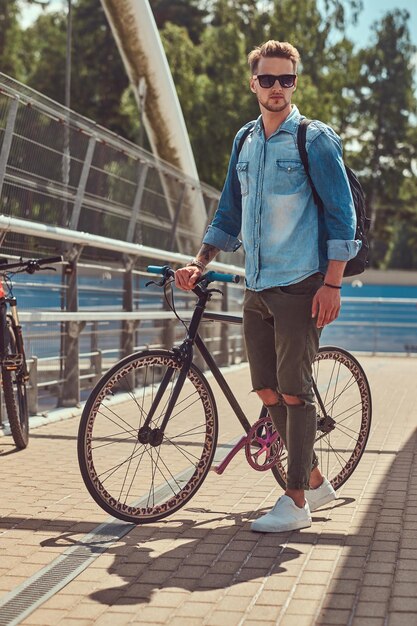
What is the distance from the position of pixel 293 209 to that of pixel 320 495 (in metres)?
1.36

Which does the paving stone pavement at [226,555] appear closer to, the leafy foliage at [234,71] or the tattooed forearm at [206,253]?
the tattooed forearm at [206,253]

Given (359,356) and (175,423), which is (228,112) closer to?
(359,356)

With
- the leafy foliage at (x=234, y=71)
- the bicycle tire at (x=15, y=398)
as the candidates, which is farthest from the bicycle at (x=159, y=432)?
the leafy foliage at (x=234, y=71)

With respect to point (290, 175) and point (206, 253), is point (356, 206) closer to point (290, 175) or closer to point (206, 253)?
point (290, 175)

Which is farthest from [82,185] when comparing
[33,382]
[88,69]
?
[88,69]

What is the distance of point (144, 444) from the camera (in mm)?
5570

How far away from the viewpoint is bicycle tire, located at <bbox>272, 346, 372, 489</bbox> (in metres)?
6.18

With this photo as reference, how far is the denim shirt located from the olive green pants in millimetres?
73

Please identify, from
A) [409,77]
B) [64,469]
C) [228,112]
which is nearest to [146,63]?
[64,469]

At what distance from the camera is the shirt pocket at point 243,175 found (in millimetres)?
5480

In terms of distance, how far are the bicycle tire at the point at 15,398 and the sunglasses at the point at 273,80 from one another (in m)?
2.86

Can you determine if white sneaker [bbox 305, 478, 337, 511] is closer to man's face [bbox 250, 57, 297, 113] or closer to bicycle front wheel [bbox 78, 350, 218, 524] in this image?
bicycle front wheel [bbox 78, 350, 218, 524]

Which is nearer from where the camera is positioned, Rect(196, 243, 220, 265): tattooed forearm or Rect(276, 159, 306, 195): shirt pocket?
Rect(276, 159, 306, 195): shirt pocket

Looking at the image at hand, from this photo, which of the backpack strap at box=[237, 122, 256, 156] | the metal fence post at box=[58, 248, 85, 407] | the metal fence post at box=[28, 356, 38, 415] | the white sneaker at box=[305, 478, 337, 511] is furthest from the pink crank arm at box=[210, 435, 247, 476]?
the metal fence post at box=[58, 248, 85, 407]
